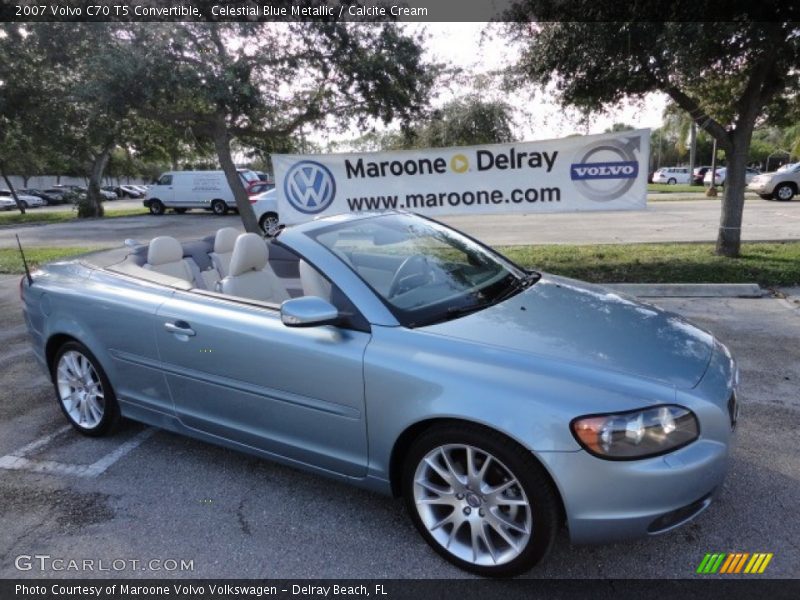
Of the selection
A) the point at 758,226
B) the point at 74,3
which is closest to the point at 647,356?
the point at 74,3

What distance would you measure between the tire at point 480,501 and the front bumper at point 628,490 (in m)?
0.10

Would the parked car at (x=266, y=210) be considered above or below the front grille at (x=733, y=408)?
above

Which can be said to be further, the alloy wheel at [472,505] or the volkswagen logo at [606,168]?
the volkswagen logo at [606,168]

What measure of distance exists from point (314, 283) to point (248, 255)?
0.81m

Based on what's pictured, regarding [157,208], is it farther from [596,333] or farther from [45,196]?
[596,333]

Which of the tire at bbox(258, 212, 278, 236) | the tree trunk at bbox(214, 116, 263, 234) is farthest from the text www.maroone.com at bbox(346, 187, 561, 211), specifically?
the tire at bbox(258, 212, 278, 236)

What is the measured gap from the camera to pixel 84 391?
3.74m

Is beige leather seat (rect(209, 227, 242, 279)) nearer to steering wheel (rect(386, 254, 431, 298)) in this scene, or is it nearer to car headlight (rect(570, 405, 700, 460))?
steering wheel (rect(386, 254, 431, 298))

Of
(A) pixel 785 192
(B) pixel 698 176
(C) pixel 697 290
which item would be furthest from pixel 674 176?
(C) pixel 697 290

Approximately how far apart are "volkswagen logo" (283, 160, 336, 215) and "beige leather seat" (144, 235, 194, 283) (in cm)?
476

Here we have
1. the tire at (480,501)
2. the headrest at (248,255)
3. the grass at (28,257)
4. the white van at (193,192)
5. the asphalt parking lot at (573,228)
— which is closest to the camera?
the tire at (480,501)

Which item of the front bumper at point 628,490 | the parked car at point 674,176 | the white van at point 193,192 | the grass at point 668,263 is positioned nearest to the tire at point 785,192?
the grass at point 668,263

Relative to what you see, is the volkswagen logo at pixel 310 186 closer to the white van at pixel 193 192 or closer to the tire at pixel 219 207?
the white van at pixel 193 192

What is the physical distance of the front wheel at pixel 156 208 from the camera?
89.1 ft
